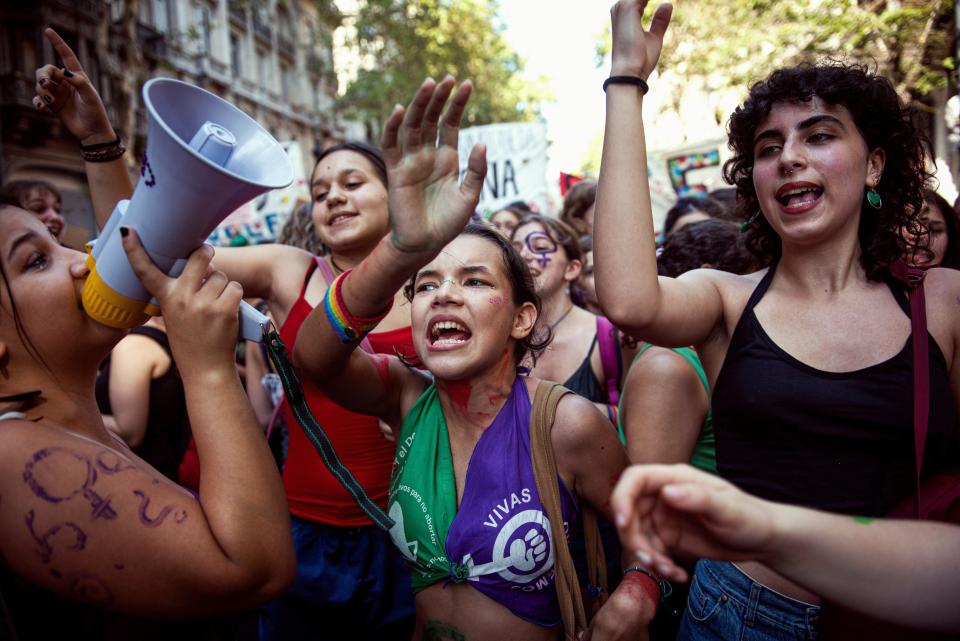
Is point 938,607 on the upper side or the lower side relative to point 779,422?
lower

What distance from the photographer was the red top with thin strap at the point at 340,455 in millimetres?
2412

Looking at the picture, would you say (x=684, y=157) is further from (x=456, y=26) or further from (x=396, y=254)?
(x=456, y=26)

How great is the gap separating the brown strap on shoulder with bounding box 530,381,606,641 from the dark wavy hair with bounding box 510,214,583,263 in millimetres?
1932

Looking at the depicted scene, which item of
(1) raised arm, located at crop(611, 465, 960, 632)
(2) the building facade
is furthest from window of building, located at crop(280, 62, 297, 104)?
(1) raised arm, located at crop(611, 465, 960, 632)

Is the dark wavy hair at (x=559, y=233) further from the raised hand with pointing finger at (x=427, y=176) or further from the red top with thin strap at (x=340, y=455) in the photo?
the raised hand with pointing finger at (x=427, y=176)

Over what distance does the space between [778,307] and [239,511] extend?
1.39m

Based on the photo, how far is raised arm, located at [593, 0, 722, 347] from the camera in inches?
60.6

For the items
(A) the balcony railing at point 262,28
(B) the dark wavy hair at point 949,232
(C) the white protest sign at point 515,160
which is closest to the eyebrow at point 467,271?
(B) the dark wavy hair at point 949,232

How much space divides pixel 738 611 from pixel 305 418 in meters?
1.26

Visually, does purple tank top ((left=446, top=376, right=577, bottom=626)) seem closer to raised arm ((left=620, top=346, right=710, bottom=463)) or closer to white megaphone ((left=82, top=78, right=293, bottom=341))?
raised arm ((left=620, top=346, right=710, bottom=463))

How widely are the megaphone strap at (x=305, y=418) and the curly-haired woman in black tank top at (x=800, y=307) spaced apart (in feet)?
2.63

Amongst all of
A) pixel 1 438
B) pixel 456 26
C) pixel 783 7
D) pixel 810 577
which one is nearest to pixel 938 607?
pixel 810 577

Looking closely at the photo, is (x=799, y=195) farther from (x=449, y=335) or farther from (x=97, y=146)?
(x=97, y=146)

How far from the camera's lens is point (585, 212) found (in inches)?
215
